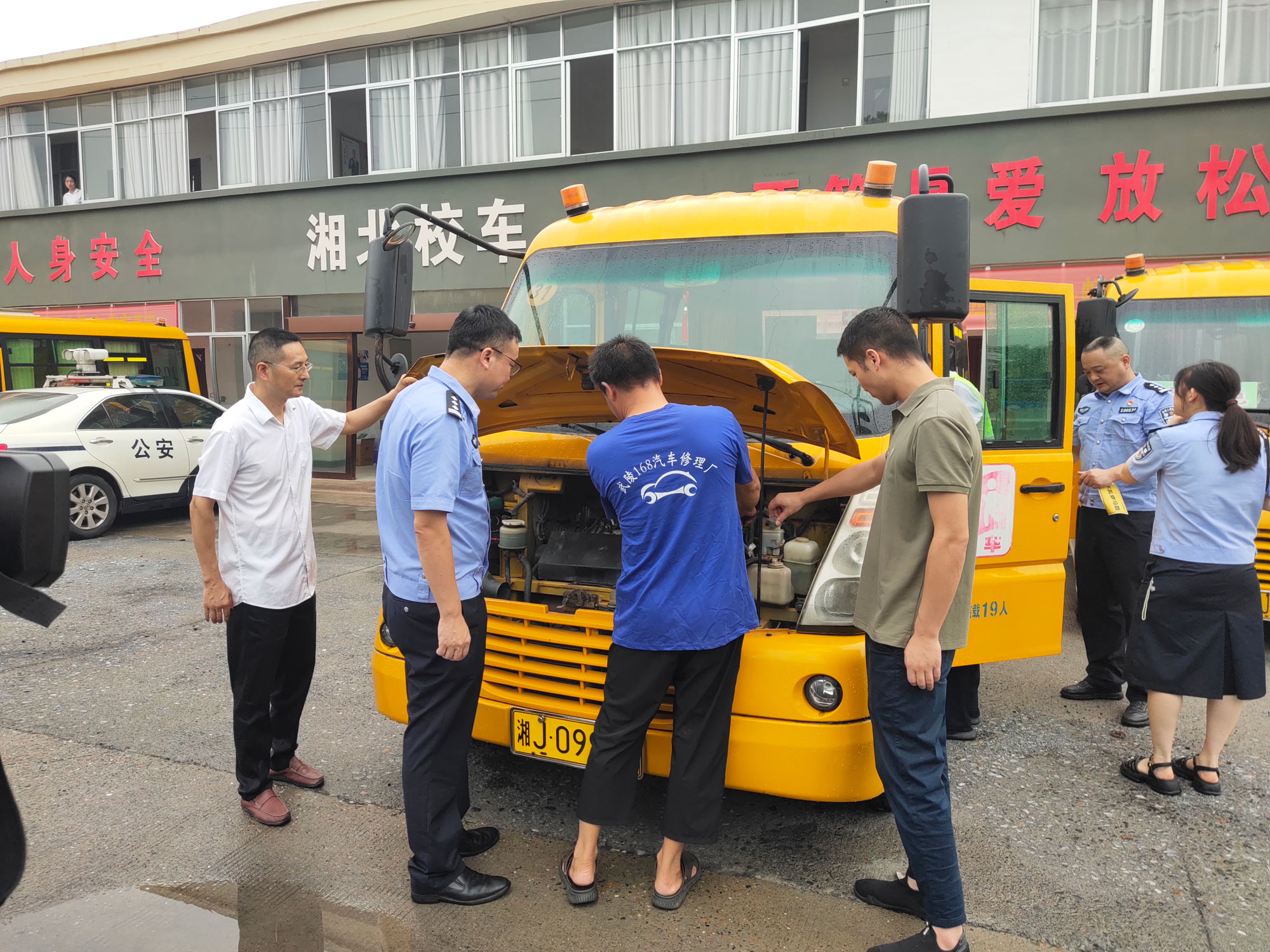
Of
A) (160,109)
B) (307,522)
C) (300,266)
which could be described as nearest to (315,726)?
(307,522)

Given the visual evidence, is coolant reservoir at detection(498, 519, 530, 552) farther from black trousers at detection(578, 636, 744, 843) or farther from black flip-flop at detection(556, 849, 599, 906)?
black flip-flop at detection(556, 849, 599, 906)

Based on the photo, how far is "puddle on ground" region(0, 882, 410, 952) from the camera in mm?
2699

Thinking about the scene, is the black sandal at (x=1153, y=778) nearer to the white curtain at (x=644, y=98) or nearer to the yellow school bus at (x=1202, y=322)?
the yellow school bus at (x=1202, y=322)

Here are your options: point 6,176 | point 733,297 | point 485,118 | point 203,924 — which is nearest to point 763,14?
point 485,118

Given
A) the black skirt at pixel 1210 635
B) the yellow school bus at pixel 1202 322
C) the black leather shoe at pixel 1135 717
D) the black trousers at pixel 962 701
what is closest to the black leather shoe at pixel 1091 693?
the black leather shoe at pixel 1135 717

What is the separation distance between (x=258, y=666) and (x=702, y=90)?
469 inches

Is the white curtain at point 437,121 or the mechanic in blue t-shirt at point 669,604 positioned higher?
the white curtain at point 437,121

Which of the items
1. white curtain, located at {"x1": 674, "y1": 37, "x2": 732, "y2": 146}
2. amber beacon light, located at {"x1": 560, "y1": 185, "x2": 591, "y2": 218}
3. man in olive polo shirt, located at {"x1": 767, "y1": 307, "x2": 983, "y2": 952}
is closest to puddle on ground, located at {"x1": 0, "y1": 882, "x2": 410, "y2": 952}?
man in olive polo shirt, located at {"x1": 767, "y1": 307, "x2": 983, "y2": 952}

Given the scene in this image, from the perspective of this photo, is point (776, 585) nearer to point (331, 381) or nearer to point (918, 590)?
point (918, 590)

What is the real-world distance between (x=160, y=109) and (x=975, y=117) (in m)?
14.7

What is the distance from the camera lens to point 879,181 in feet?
13.4

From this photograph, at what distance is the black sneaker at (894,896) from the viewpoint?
9.37 feet

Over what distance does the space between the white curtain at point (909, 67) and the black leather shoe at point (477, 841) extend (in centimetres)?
1130

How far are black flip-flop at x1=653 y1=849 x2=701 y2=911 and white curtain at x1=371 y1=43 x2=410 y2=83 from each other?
585 inches
